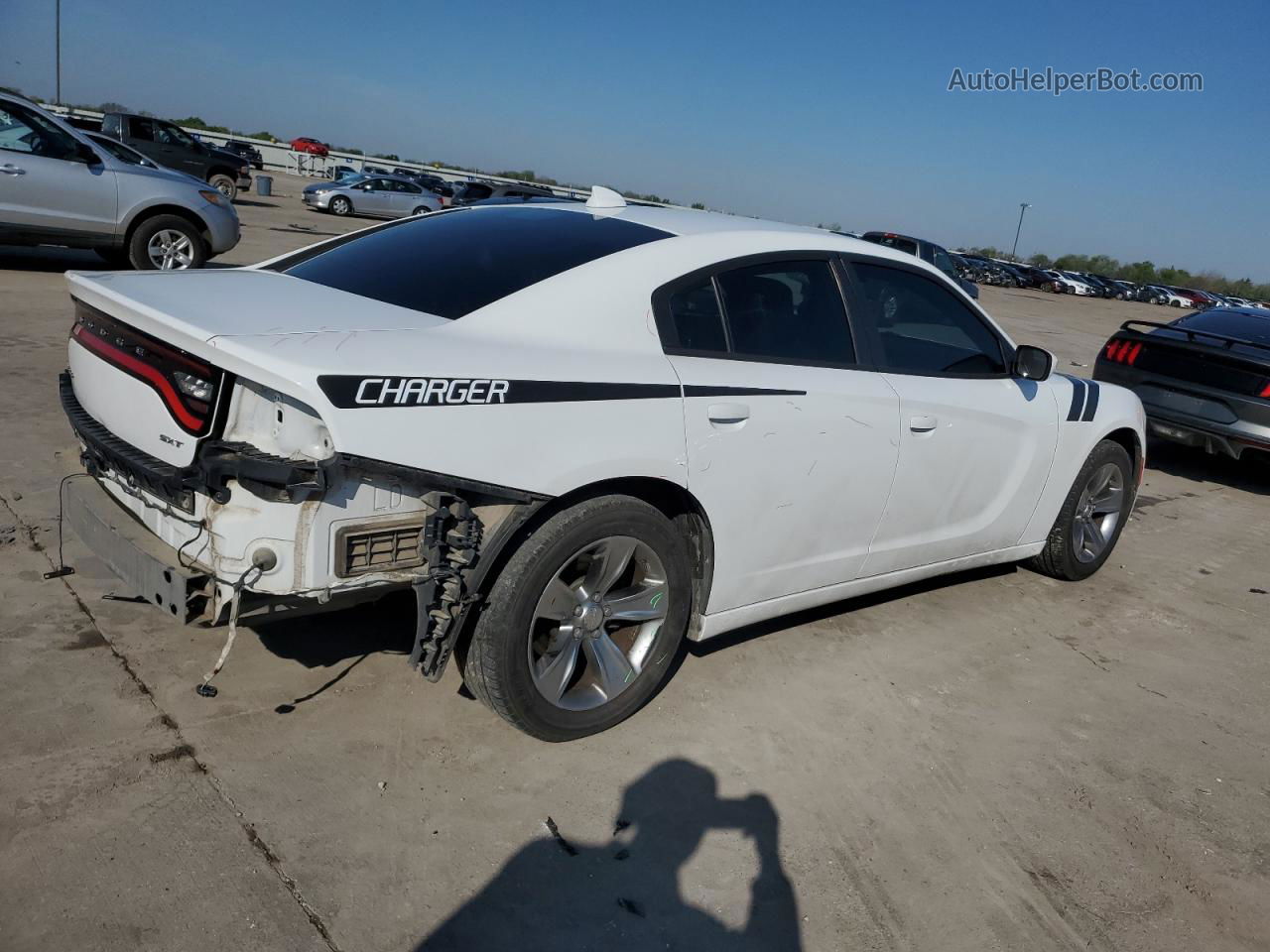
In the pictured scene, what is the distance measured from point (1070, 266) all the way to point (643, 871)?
10103 centimetres

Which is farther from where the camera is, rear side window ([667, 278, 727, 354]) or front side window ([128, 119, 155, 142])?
front side window ([128, 119, 155, 142])

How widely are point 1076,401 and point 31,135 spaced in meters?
9.56

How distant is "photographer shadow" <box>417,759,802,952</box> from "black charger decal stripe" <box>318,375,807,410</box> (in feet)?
3.90

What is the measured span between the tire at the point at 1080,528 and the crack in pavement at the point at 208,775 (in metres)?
4.01

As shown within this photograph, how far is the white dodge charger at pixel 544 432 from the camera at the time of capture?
2.62m

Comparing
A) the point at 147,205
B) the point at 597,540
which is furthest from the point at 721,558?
the point at 147,205

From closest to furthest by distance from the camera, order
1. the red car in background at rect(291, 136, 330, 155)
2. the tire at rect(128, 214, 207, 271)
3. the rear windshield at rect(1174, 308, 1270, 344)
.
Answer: the rear windshield at rect(1174, 308, 1270, 344) < the tire at rect(128, 214, 207, 271) < the red car in background at rect(291, 136, 330, 155)

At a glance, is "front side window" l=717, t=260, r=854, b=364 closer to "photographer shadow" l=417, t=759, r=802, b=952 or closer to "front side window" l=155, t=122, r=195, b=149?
"photographer shadow" l=417, t=759, r=802, b=952

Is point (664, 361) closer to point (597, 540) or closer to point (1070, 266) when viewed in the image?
point (597, 540)

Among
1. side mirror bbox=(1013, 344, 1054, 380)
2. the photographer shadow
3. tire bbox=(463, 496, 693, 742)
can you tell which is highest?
side mirror bbox=(1013, 344, 1054, 380)

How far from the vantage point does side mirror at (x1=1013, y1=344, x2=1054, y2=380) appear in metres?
4.48

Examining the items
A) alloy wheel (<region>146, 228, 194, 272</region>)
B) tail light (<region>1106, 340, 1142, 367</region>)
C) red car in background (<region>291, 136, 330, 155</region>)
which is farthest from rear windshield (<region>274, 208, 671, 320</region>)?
red car in background (<region>291, 136, 330, 155</region>)

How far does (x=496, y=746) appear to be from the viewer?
320 centimetres

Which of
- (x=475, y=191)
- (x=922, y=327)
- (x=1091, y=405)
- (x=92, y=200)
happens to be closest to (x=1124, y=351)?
(x=1091, y=405)
